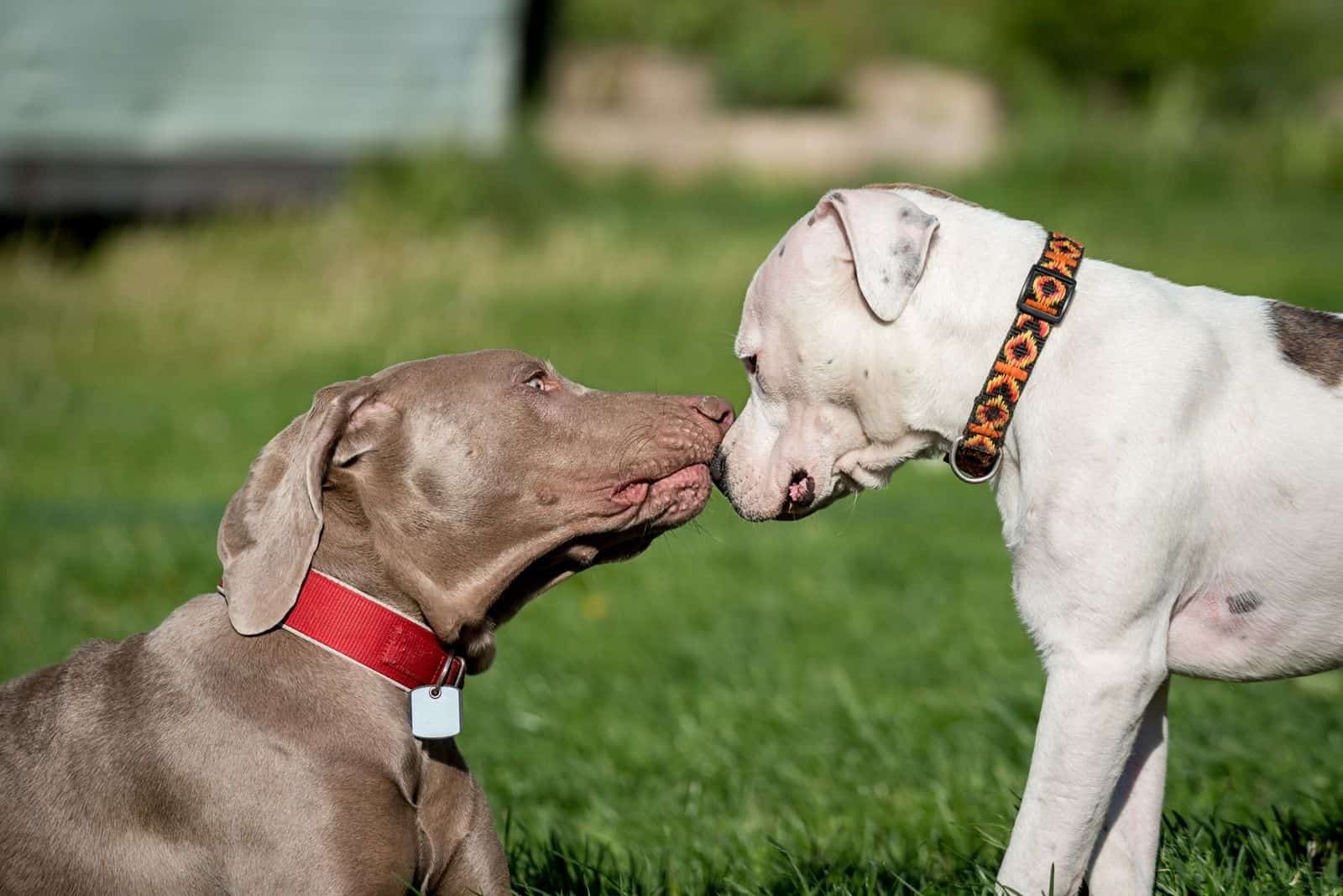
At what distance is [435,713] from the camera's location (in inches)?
146

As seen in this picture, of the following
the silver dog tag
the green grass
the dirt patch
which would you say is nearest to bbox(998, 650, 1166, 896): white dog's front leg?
the green grass

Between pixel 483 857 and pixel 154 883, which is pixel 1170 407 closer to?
pixel 483 857

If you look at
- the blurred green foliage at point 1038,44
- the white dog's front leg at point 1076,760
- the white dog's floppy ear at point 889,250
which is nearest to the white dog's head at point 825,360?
the white dog's floppy ear at point 889,250

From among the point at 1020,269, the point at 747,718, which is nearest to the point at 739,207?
the point at 747,718

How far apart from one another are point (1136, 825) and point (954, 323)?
1272 millimetres

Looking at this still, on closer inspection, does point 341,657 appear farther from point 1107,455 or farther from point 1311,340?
→ point 1311,340

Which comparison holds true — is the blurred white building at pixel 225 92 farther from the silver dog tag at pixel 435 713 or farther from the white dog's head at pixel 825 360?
the silver dog tag at pixel 435 713

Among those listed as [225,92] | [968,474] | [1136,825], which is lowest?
[225,92]

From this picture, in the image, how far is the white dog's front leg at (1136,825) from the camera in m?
3.73

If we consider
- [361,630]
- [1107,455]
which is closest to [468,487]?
[361,630]

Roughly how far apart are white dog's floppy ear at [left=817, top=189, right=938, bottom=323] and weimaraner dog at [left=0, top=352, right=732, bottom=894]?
26.4 inches

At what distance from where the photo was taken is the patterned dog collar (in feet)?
12.0

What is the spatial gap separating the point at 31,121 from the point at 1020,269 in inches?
638

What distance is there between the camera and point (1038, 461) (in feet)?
11.6
